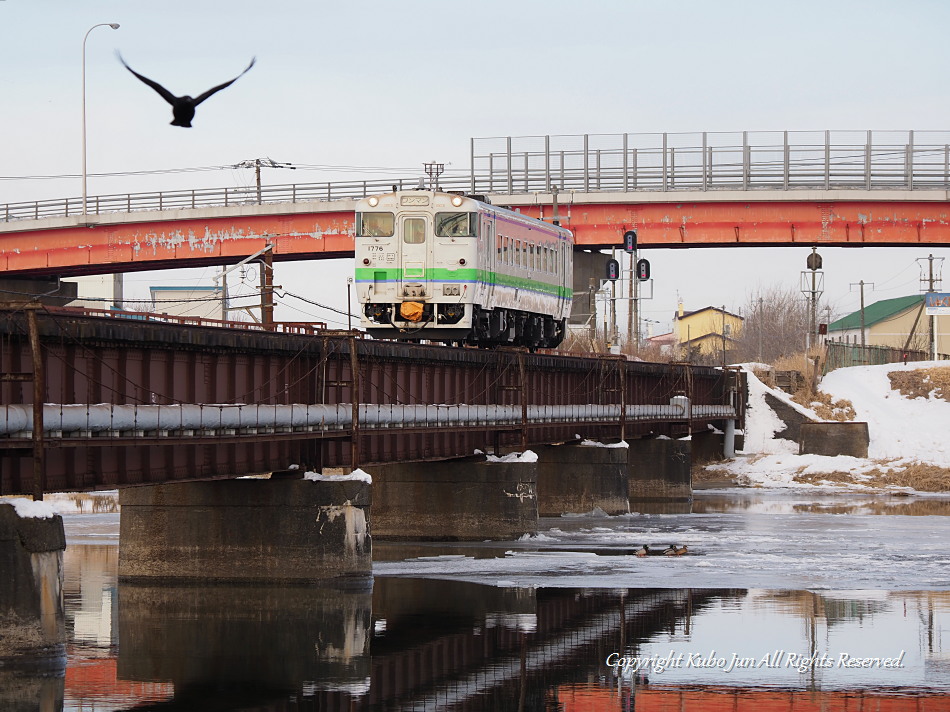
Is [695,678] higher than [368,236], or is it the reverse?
[368,236]

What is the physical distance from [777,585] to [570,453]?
1912 centimetres

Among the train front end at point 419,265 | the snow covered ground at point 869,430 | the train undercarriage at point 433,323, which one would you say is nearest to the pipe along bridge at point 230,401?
the train undercarriage at point 433,323

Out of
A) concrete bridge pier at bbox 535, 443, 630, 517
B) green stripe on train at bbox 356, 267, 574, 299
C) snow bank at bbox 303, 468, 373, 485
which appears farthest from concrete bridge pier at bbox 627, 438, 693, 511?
snow bank at bbox 303, 468, 373, 485

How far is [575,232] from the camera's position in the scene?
72.4m

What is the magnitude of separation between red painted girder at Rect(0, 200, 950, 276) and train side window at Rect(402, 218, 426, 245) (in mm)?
32428

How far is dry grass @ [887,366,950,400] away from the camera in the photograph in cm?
7531

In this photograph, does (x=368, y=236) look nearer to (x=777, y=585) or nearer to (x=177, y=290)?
(x=777, y=585)

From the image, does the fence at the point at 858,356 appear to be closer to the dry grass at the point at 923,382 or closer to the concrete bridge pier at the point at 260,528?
the dry grass at the point at 923,382

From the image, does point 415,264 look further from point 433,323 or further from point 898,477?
point 898,477

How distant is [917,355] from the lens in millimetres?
101438

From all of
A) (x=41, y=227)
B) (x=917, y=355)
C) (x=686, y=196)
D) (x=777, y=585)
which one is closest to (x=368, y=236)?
(x=777, y=585)

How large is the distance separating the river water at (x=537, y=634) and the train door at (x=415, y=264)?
6534mm

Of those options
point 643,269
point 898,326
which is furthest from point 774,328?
point 643,269

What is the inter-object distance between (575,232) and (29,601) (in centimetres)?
5538
